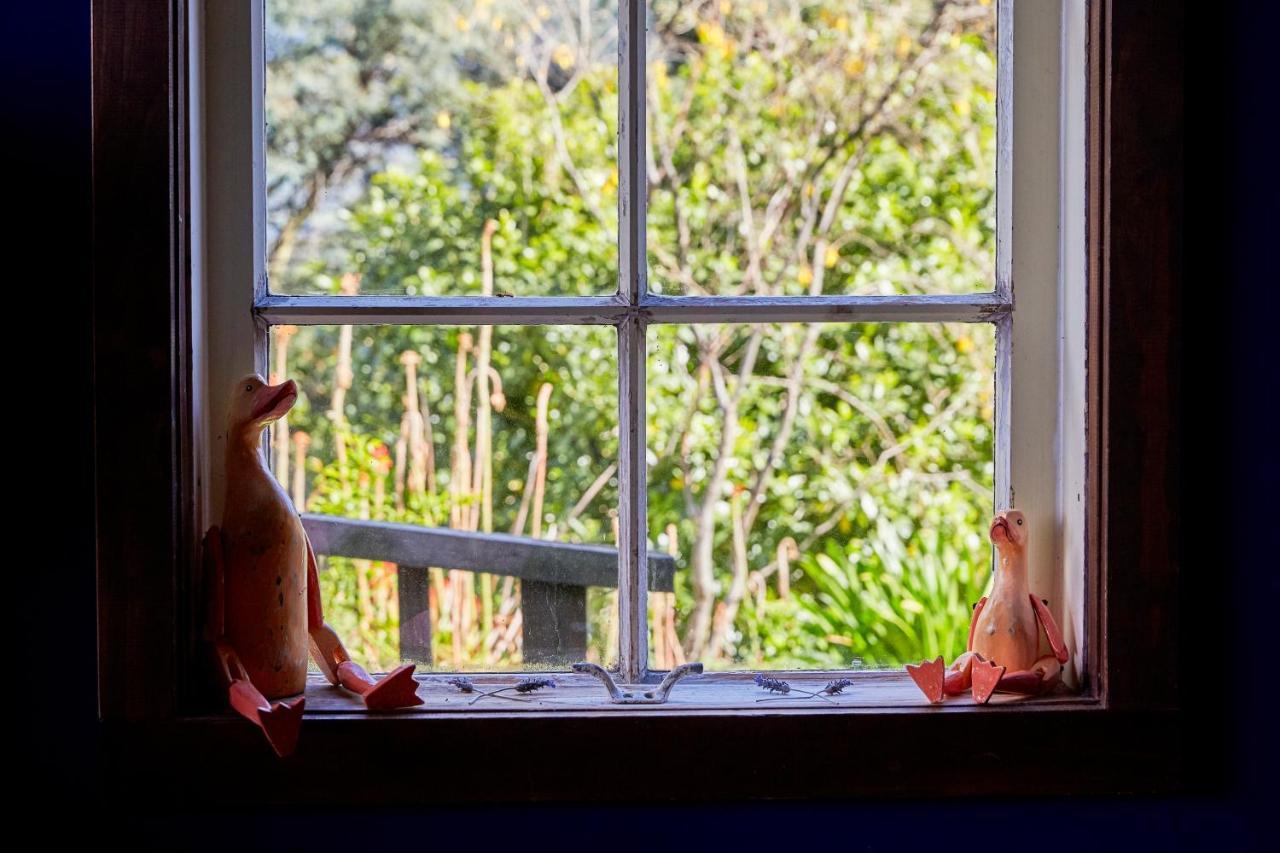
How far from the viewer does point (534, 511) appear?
1211 mm

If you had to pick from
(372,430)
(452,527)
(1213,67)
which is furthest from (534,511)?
(1213,67)

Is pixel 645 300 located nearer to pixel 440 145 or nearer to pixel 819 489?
pixel 440 145

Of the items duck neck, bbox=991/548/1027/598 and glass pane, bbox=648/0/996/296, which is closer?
duck neck, bbox=991/548/1027/598

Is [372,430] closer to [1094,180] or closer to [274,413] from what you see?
[274,413]

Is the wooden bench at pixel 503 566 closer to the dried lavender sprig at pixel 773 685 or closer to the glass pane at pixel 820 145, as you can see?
the dried lavender sprig at pixel 773 685

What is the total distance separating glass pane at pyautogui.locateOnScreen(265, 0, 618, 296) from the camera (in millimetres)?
1176

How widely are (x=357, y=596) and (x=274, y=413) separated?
257mm

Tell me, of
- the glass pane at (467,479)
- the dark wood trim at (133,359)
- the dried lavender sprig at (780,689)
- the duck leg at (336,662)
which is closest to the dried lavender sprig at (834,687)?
the dried lavender sprig at (780,689)

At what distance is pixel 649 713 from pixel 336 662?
1.10ft

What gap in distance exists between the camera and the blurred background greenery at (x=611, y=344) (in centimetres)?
119

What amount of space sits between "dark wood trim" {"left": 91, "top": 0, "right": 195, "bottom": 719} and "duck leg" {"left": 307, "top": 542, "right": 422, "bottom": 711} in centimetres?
14

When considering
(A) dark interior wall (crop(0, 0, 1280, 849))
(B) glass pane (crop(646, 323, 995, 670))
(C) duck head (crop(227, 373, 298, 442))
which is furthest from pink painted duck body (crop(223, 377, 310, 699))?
(B) glass pane (crop(646, 323, 995, 670))

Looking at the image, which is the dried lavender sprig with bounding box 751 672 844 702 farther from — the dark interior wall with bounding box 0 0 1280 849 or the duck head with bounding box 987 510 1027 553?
the duck head with bounding box 987 510 1027 553

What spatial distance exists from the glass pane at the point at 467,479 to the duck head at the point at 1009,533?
40 cm
